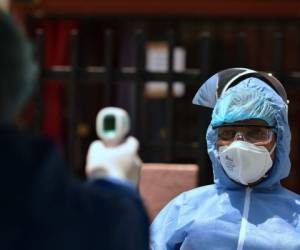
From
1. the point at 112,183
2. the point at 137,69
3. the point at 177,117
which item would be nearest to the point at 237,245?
the point at 112,183

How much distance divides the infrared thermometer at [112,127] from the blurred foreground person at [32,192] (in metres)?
0.19

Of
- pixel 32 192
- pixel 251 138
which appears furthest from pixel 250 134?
pixel 32 192

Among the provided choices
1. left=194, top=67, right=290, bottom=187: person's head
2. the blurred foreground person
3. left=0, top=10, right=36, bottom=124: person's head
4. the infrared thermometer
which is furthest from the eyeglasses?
left=0, top=10, right=36, bottom=124: person's head

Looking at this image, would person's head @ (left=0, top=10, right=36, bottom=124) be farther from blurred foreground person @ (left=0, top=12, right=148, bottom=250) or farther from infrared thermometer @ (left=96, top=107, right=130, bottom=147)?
infrared thermometer @ (left=96, top=107, right=130, bottom=147)

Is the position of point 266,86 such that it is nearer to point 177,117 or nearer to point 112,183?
point 112,183

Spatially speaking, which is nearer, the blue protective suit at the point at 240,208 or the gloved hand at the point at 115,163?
the gloved hand at the point at 115,163

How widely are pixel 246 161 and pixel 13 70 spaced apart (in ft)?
4.67

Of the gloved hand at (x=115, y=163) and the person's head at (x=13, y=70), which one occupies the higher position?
the person's head at (x=13, y=70)

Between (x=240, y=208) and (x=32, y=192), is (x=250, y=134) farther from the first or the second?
(x=32, y=192)

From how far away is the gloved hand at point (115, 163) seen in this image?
1646 millimetres

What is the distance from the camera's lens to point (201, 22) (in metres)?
6.61

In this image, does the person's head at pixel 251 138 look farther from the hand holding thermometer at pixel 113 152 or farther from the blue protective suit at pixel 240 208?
the hand holding thermometer at pixel 113 152

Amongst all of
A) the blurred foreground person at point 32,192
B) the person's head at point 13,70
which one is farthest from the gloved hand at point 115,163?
the person's head at point 13,70

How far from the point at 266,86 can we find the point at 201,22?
3837mm
